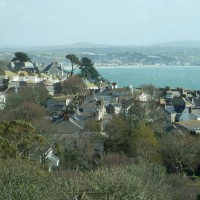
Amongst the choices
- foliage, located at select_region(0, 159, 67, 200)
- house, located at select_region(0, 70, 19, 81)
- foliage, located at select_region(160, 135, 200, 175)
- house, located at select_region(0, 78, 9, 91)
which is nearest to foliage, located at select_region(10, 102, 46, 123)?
foliage, located at select_region(160, 135, 200, 175)

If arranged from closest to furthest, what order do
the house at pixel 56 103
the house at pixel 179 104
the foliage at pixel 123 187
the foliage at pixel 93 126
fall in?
1. the foliage at pixel 123 187
2. the foliage at pixel 93 126
3. the house at pixel 56 103
4. the house at pixel 179 104

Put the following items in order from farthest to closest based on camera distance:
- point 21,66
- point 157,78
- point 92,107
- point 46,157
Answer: point 157,78 < point 21,66 < point 92,107 < point 46,157

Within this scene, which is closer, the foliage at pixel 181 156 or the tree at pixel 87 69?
the foliage at pixel 181 156

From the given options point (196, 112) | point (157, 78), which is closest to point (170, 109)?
point (196, 112)

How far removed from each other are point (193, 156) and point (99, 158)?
3.08 meters

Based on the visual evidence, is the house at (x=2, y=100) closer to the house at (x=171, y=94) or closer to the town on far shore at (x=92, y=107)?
the town on far shore at (x=92, y=107)

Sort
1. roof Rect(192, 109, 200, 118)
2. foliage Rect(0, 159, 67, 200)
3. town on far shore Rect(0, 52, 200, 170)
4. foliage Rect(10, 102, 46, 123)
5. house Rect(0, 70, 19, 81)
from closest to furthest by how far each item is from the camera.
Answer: foliage Rect(0, 159, 67, 200) → town on far shore Rect(0, 52, 200, 170) → foliage Rect(10, 102, 46, 123) → roof Rect(192, 109, 200, 118) → house Rect(0, 70, 19, 81)

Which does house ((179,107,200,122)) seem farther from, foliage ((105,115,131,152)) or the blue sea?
the blue sea

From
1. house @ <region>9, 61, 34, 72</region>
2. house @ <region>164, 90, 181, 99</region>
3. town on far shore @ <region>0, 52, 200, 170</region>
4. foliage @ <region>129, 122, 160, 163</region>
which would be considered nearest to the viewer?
foliage @ <region>129, 122, 160, 163</region>

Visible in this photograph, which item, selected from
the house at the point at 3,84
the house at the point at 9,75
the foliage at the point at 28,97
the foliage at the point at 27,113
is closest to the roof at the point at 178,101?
the foliage at the point at 28,97

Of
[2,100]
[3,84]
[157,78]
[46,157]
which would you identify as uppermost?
[46,157]

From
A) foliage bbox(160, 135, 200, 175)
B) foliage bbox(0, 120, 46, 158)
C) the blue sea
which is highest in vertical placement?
foliage bbox(0, 120, 46, 158)

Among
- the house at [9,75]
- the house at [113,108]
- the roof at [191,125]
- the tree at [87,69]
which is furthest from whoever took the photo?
the tree at [87,69]

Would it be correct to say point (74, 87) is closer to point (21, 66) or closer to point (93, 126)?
point (21, 66)
